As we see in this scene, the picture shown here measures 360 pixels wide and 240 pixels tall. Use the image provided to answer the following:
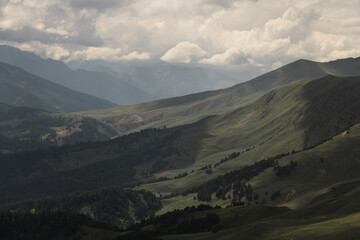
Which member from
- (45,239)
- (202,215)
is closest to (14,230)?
(45,239)

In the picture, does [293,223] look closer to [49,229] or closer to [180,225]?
[180,225]

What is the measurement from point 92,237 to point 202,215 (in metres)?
53.1

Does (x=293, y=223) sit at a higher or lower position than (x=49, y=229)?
higher

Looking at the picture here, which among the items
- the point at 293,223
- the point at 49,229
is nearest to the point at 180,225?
the point at 293,223

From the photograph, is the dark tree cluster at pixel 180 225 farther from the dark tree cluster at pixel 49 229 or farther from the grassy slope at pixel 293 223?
the dark tree cluster at pixel 49 229

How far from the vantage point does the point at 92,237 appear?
171m

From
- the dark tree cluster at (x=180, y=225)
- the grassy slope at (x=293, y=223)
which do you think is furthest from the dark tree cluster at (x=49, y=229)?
the grassy slope at (x=293, y=223)

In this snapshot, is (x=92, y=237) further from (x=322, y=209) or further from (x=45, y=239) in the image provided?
(x=322, y=209)

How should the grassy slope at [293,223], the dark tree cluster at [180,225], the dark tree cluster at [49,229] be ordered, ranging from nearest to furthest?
the grassy slope at [293,223]
the dark tree cluster at [180,225]
the dark tree cluster at [49,229]

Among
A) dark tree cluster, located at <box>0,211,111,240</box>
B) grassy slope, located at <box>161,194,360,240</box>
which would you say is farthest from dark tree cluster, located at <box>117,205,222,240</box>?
dark tree cluster, located at <box>0,211,111,240</box>

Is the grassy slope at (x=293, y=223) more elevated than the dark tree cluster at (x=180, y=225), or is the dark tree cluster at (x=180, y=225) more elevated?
the grassy slope at (x=293, y=223)

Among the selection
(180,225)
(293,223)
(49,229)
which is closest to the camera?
(293,223)

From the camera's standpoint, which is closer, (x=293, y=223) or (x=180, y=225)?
(x=293, y=223)

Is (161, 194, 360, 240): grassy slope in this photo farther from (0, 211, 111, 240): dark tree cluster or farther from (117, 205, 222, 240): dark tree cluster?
(0, 211, 111, 240): dark tree cluster
